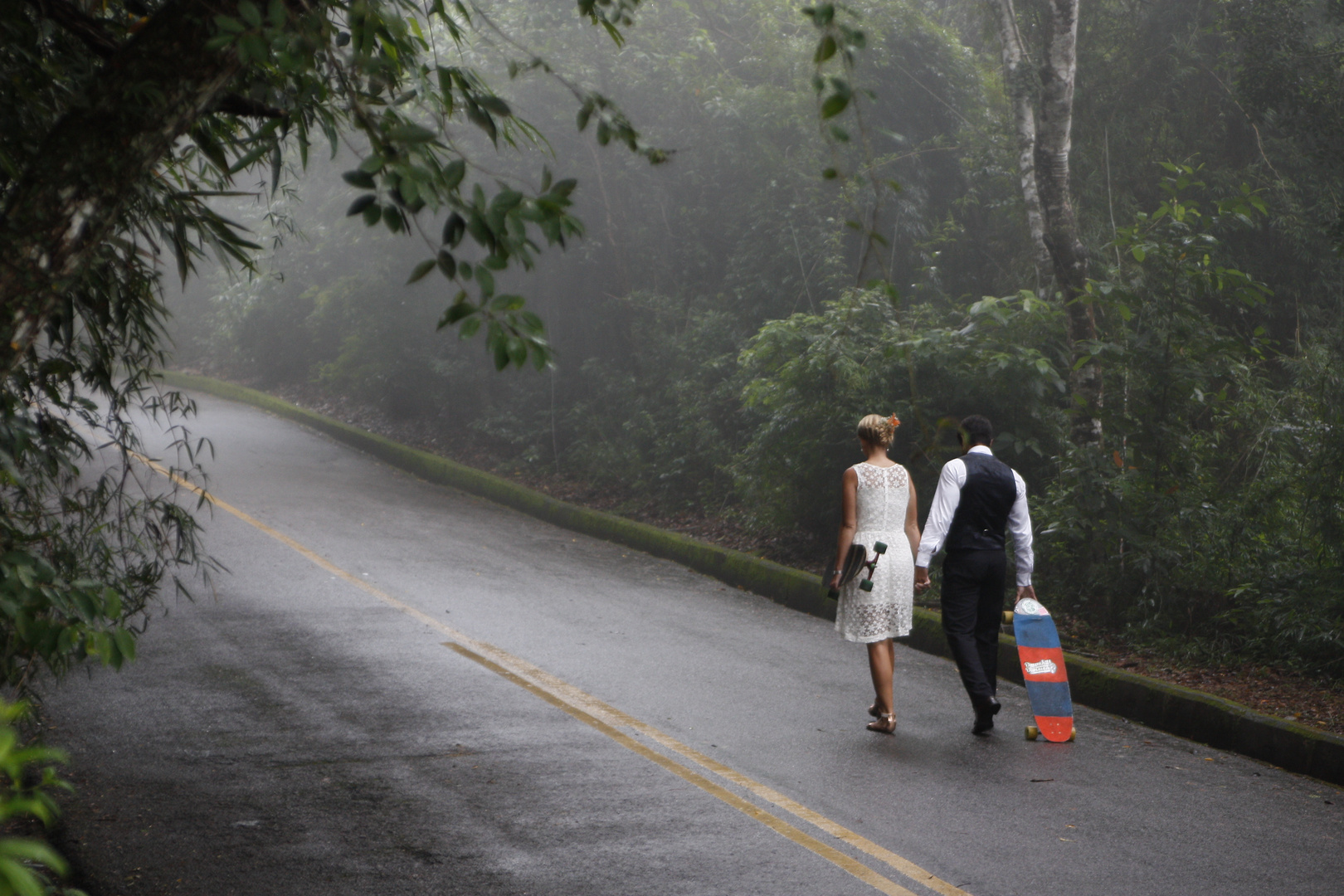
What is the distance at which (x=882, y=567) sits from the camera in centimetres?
738

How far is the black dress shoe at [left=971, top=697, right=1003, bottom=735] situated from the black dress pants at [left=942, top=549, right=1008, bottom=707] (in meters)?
0.09

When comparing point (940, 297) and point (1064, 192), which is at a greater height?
point (1064, 192)

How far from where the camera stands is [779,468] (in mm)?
12945

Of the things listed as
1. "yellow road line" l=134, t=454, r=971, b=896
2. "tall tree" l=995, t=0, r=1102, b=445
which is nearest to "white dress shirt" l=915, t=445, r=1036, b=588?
"yellow road line" l=134, t=454, r=971, b=896

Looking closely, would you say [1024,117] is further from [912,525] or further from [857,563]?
[857,563]

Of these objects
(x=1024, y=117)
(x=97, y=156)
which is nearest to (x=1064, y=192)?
(x=1024, y=117)

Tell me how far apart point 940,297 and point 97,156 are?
47.8ft

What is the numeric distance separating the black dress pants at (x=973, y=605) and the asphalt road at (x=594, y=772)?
48cm

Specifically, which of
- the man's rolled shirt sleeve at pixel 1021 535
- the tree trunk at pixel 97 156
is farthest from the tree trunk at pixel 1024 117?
the tree trunk at pixel 97 156

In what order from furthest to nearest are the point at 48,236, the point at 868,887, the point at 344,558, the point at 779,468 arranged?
the point at 779,468
the point at 344,558
the point at 868,887
the point at 48,236

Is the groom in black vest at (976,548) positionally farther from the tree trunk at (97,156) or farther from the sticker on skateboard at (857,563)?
the tree trunk at (97,156)

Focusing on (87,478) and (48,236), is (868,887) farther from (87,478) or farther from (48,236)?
(87,478)

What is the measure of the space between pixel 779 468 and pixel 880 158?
6.75 metres

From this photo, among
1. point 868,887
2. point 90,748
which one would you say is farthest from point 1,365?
point 90,748
